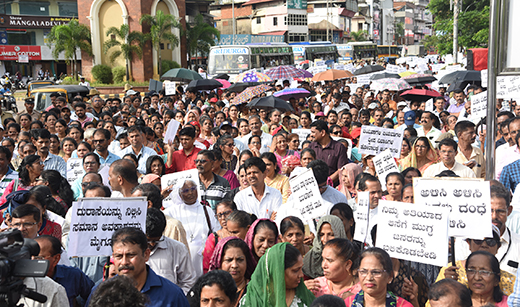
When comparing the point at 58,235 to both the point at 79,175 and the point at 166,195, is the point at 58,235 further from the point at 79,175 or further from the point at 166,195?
the point at 79,175

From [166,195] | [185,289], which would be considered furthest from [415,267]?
[166,195]

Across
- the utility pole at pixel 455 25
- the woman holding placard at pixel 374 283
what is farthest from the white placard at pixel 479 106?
the utility pole at pixel 455 25

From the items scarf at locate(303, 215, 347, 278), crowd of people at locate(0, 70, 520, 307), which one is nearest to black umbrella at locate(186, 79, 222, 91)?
crowd of people at locate(0, 70, 520, 307)

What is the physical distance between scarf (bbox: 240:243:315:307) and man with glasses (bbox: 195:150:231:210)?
262 centimetres

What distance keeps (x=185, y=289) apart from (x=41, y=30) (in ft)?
191

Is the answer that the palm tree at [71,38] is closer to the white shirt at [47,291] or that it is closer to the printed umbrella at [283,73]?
the printed umbrella at [283,73]

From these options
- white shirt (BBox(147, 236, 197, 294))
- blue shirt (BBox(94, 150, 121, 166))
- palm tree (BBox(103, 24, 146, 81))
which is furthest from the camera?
palm tree (BBox(103, 24, 146, 81))

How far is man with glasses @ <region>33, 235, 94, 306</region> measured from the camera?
3.88m

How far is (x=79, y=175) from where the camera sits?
7.18 m

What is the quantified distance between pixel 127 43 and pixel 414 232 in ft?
122

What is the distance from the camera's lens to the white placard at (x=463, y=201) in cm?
433

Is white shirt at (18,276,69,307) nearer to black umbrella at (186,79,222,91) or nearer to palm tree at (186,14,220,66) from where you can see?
black umbrella at (186,79,222,91)

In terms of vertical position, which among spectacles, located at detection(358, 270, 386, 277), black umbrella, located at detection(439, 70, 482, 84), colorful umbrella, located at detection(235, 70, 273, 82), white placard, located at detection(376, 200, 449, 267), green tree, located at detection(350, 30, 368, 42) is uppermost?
green tree, located at detection(350, 30, 368, 42)

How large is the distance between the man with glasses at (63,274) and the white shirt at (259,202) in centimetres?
220
